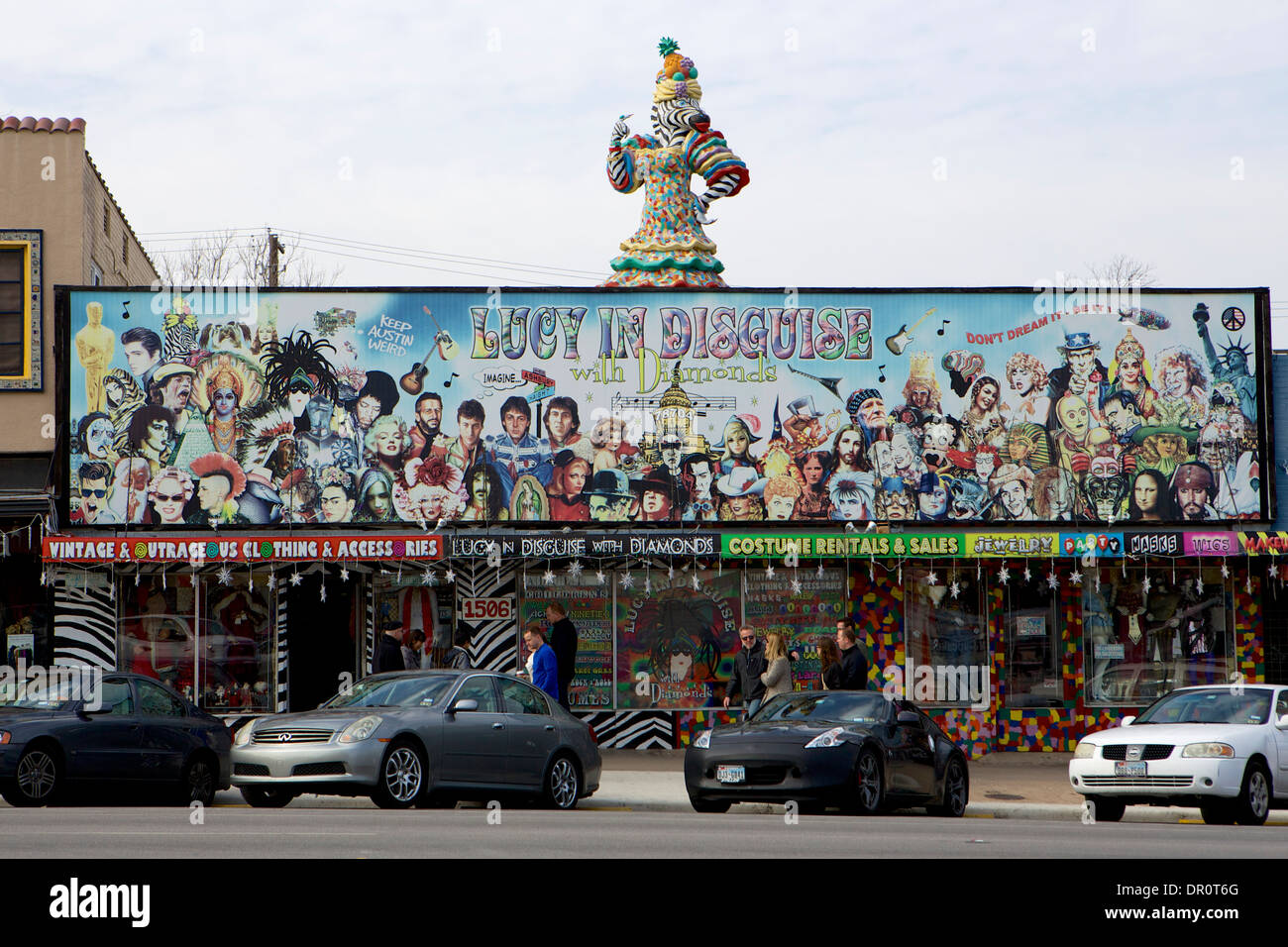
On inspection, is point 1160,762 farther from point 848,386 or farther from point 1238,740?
point 848,386

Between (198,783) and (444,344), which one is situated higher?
(444,344)

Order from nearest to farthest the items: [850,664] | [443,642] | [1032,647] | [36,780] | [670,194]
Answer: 1. [36,780]
2. [850,664]
3. [443,642]
4. [1032,647]
5. [670,194]

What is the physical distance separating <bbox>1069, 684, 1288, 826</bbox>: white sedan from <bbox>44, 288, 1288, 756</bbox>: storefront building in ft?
20.2

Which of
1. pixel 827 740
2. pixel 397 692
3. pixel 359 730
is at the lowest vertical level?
pixel 827 740

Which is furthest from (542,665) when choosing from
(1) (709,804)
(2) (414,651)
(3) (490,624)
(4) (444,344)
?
(4) (444,344)

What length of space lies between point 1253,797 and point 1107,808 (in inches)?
60.9

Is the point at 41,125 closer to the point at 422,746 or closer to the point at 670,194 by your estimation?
the point at 670,194

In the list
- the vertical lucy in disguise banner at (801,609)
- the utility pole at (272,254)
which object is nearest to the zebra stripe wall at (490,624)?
the vertical lucy in disguise banner at (801,609)

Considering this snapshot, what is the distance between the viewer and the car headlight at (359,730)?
1403 cm

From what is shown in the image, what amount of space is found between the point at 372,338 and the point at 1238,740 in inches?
530

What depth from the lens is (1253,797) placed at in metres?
15.6

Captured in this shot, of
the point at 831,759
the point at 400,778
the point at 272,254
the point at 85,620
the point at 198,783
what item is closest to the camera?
the point at 400,778

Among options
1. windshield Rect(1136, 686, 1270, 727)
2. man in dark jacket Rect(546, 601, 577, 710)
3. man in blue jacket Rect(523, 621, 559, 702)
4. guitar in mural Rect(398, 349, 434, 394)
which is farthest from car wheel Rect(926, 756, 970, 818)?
guitar in mural Rect(398, 349, 434, 394)

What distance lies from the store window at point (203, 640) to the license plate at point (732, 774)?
9544 millimetres
